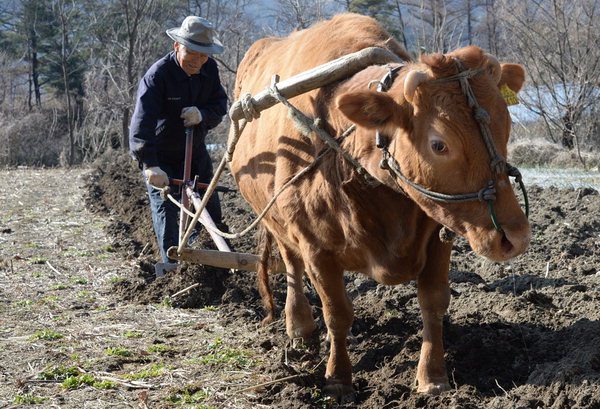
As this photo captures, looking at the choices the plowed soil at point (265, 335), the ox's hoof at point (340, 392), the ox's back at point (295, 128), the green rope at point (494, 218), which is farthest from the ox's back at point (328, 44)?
the ox's hoof at point (340, 392)

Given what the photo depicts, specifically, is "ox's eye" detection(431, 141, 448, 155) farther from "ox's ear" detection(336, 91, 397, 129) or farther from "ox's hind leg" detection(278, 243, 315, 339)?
"ox's hind leg" detection(278, 243, 315, 339)

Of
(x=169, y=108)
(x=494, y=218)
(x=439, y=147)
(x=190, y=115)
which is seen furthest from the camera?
(x=169, y=108)

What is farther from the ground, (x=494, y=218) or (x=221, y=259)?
(x=494, y=218)

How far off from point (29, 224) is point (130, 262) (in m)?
2.95

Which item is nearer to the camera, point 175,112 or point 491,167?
point 491,167

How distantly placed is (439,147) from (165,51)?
27240 millimetres

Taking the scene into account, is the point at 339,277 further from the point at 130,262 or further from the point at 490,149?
the point at 130,262

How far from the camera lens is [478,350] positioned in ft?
14.5

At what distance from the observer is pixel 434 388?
161 inches

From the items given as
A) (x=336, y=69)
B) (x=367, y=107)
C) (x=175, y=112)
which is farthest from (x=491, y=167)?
(x=175, y=112)

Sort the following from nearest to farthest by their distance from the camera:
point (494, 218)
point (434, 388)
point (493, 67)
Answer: point (494, 218) → point (493, 67) → point (434, 388)

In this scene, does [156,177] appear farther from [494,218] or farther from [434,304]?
[494,218]

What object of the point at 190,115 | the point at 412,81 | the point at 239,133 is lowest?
the point at 239,133

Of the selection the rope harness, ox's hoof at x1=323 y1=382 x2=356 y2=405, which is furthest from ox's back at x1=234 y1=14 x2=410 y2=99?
ox's hoof at x1=323 y1=382 x2=356 y2=405
